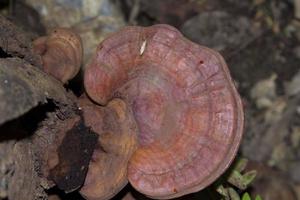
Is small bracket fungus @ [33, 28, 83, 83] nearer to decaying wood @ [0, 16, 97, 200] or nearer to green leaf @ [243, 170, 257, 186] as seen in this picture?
decaying wood @ [0, 16, 97, 200]

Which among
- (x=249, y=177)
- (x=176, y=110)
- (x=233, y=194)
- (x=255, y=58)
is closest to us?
(x=176, y=110)

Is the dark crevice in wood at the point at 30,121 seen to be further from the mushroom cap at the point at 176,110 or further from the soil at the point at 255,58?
the soil at the point at 255,58

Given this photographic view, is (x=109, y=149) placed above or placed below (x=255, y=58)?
above

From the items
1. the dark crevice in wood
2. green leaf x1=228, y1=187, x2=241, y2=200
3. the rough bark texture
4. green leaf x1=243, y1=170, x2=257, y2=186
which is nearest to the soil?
green leaf x1=243, y1=170, x2=257, y2=186

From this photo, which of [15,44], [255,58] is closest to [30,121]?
[15,44]

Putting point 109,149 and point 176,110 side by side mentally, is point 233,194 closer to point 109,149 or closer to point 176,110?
point 176,110

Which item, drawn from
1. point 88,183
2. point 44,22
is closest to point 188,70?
point 88,183

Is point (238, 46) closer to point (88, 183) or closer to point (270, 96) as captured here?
point (270, 96)
